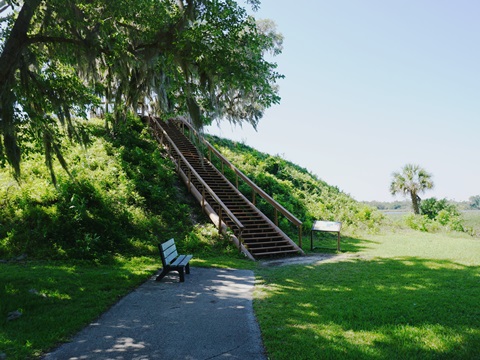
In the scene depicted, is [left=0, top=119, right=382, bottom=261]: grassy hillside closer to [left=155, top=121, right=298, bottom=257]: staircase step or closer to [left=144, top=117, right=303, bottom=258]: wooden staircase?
[left=144, top=117, right=303, bottom=258]: wooden staircase

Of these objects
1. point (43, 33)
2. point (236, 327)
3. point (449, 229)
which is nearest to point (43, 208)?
point (43, 33)

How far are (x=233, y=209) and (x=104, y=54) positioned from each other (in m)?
8.28

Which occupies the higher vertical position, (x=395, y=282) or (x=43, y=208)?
(x=43, y=208)

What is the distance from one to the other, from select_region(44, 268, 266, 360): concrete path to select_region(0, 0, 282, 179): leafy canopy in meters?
4.51

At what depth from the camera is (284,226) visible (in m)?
17.2

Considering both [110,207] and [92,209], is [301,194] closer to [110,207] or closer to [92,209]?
[110,207]

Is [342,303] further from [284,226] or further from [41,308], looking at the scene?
[284,226]

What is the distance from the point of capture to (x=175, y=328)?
17.8ft

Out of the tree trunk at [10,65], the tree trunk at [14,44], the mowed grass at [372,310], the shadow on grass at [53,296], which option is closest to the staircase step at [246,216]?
the mowed grass at [372,310]

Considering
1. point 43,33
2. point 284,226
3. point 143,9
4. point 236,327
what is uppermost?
point 143,9

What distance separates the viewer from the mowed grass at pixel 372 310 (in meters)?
4.46

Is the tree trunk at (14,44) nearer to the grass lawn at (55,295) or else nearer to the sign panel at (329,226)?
the grass lawn at (55,295)

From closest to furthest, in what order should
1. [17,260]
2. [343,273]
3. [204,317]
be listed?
[204,317], [343,273], [17,260]

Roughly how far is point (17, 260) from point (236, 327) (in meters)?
7.71
